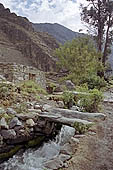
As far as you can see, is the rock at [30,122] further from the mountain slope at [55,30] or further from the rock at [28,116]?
the mountain slope at [55,30]

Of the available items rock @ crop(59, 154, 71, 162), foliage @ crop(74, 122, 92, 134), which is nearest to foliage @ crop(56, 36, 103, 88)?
foliage @ crop(74, 122, 92, 134)

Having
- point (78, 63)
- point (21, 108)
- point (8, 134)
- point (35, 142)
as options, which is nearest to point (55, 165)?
point (8, 134)

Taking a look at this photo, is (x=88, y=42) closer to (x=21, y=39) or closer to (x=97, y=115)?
(x=97, y=115)

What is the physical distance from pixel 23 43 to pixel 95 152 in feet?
94.4

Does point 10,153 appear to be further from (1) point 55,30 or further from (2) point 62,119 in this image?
(1) point 55,30

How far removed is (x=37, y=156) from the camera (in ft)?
9.86

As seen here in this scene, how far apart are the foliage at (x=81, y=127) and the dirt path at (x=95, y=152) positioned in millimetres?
123

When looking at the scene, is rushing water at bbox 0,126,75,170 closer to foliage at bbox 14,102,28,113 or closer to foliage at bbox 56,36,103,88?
foliage at bbox 14,102,28,113

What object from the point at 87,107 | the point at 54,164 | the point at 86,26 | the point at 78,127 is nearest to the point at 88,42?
the point at 86,26

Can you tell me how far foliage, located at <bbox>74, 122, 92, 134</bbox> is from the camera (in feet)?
10.1

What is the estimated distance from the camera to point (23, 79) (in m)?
6.82

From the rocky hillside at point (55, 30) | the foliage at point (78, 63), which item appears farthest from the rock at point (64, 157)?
the rocky hillside at point (55, 30)

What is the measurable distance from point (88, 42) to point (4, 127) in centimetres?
1046

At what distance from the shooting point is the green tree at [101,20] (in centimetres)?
1255
